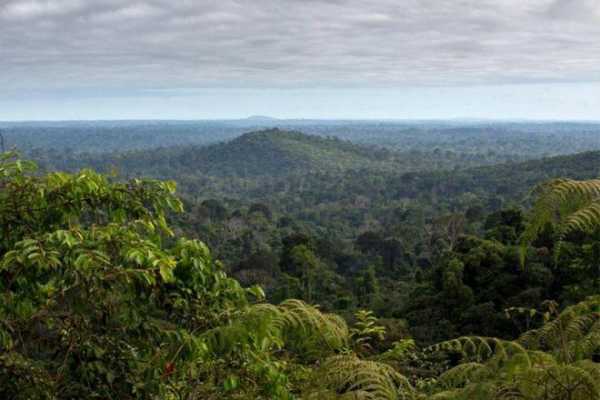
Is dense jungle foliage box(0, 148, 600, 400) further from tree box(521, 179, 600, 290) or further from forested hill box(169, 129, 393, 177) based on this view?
forested hill box(169, 129, 393, 177)

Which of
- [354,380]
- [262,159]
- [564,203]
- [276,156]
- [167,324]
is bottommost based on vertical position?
[262,159]

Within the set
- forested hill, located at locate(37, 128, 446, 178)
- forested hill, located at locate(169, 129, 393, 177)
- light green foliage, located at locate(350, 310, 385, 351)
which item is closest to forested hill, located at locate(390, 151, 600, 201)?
forested hill, located at locate(37, 128, 446, 178)

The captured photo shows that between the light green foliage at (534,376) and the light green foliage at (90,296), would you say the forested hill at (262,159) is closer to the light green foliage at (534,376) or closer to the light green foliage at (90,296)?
the light green foliage at (90,296)

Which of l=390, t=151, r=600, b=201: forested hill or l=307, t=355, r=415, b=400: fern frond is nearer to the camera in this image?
l=307, t=355, r=415, b=400: fern frond

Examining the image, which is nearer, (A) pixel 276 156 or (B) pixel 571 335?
(B) pixel 571 335

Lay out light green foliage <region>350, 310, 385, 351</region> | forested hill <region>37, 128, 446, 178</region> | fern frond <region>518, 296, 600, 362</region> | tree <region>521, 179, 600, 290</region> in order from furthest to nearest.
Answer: forested hill <region>37, 128, 446, 178</region>, light green foliage <region>350, 310, 385, 351</region>, tree <region>521, 179, 600, 290</region>, fern frond <region>518, 296, 600, 362</region>

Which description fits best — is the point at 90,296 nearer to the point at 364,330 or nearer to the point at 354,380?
the point at 354,380

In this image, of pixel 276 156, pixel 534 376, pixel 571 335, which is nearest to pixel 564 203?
pixel 571 335

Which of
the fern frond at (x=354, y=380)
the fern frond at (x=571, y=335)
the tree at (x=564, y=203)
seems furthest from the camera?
the tree at (x=564, y=203)

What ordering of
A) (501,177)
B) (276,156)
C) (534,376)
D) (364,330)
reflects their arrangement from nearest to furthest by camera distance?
(534,376) < (364,330) < (501,177) < (276,156)

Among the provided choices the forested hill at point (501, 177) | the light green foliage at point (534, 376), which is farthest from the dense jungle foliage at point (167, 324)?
the forested hill at point (501, 177)

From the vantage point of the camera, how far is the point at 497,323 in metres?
23.6

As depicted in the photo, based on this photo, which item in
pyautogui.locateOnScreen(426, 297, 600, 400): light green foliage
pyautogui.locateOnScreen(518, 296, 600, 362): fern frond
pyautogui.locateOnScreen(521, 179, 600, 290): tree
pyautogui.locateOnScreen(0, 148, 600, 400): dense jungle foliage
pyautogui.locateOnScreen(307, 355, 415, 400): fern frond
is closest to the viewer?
pyautogui.locateOnScreen(426, 297, 600, 400): light green foliage

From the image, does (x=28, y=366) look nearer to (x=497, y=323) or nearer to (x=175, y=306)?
(x=175, y=306)
